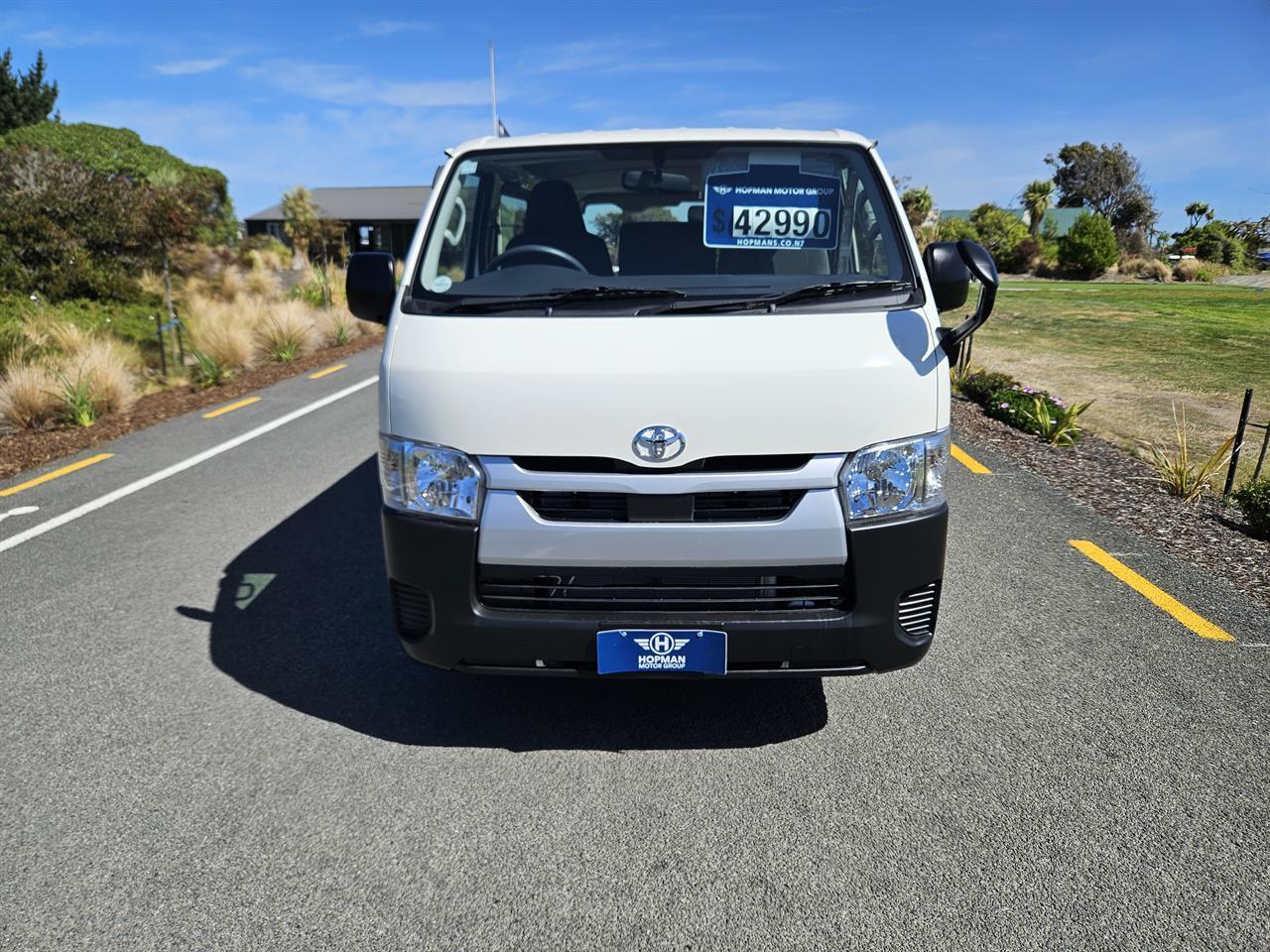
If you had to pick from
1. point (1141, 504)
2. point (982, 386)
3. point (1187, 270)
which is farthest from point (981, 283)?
point (1187, 270)

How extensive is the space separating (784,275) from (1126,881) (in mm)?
2202

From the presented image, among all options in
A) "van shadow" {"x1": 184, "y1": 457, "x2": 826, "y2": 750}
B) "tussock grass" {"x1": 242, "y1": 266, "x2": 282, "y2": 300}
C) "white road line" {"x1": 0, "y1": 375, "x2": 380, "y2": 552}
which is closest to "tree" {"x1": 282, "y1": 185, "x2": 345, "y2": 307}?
"tussock grass" {"x1": 242, "y1": 266, "x2": 282, "y2": 300}

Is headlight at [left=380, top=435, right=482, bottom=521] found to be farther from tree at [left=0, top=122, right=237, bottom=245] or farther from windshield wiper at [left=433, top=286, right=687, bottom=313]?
tree at [left=0, top=122, right=237, bottom=245]

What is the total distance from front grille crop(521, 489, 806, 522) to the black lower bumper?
221 mm

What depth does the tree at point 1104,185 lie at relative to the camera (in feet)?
204

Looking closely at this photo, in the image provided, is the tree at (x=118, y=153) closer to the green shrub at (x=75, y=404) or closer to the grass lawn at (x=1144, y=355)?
the green shrub at (x=75, y=404)

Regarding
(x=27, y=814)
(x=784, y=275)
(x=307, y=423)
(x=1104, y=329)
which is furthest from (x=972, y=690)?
(x=1104, y=329)

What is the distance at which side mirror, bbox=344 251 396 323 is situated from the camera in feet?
11.8

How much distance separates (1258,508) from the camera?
5.44 meters

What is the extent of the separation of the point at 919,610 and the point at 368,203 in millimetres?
62747

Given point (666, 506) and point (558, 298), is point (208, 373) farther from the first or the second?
point (666, 506)

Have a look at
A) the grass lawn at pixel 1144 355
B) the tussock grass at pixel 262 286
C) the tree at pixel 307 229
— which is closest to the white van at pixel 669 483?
the grass lawn at pixel 1144 355

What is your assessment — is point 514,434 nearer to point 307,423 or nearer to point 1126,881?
point 1126,881

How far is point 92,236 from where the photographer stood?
21688 mm
